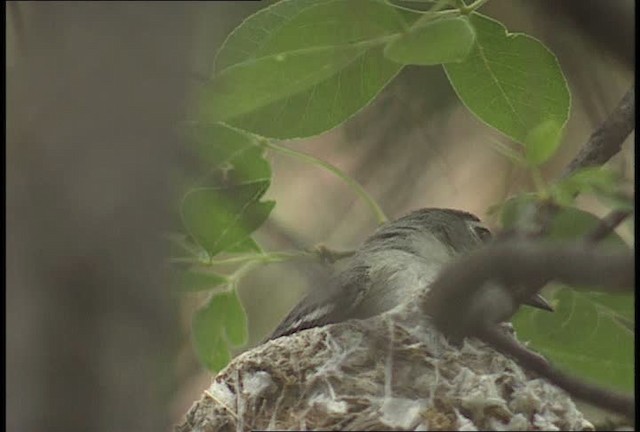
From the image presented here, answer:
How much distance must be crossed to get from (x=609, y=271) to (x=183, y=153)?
644 mm

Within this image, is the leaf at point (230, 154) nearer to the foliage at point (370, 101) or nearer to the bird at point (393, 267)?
the foliage at point (370, 101)

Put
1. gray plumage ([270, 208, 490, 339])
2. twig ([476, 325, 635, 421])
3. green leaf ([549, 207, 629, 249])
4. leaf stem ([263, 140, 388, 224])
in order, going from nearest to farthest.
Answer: twig ([476, 325, 635, 421]), green leaf ([549, 207, 629, 249]), gray plumage ([270, 208, 490, 339]), leaf stem ([263, 140, 388, 224])

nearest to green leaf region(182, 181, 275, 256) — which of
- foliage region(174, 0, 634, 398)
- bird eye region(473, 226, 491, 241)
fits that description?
foliage region(174, 0, 634, 398)

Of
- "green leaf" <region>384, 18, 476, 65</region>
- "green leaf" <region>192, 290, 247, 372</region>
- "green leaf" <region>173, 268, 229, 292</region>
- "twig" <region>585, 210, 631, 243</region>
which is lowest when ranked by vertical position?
"green leaf" <region>192, 290, 247, 372</region>

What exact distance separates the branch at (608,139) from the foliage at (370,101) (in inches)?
2.0

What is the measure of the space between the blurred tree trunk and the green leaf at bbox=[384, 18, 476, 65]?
471 mm

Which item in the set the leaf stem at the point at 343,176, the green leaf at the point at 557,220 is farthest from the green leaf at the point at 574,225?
the leaf stem at the point at 343,176

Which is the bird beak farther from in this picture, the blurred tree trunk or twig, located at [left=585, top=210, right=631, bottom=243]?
the blurred tree trunk

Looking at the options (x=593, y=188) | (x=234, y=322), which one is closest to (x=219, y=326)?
(x=234, y=322)

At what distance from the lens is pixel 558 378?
2.63 feet

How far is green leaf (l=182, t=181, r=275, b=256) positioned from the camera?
3.39 feet

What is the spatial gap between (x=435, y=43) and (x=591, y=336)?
38cm

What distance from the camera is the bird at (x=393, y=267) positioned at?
98 centimetres

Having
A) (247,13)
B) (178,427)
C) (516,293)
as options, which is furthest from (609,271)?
(247,13)
